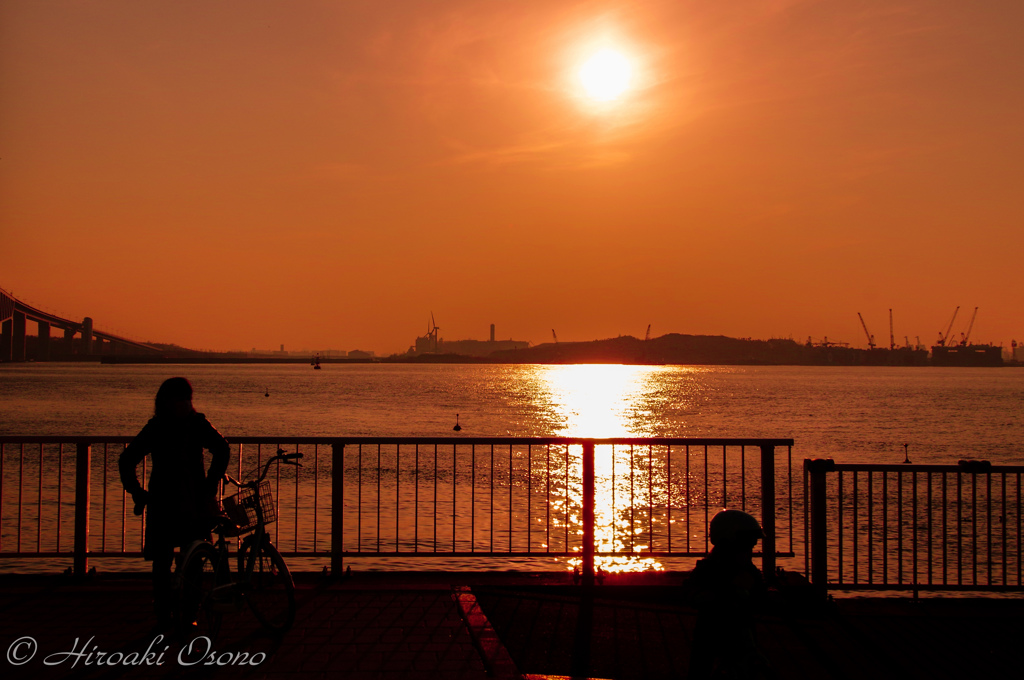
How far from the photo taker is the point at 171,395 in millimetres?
6168

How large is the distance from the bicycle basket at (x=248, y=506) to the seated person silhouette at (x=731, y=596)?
124 inches

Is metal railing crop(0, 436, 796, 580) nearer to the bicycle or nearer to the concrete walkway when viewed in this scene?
the concrete walkway

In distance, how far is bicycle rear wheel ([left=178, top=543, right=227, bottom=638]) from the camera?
19.9 feet

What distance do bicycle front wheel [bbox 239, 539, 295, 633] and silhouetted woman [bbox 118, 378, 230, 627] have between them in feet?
1.64

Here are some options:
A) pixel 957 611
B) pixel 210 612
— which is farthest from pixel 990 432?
pixel 210 612

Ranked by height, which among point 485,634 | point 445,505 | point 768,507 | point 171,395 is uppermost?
point 171,395

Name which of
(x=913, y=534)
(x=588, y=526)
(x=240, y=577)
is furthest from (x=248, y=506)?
(x=913, y=534)

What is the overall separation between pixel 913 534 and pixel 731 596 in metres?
6.28

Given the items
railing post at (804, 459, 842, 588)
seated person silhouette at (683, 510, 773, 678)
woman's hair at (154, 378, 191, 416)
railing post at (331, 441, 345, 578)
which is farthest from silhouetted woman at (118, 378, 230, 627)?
railing post at (804, 459, 842, 588)

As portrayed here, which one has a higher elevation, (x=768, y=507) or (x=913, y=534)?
(x=768, y=507)

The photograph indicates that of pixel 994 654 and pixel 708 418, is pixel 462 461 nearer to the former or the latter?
pixel 994 654

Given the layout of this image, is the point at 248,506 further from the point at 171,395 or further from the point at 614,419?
the point at 614,419

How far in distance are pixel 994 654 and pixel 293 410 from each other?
239 ft

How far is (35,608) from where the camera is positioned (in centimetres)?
709
